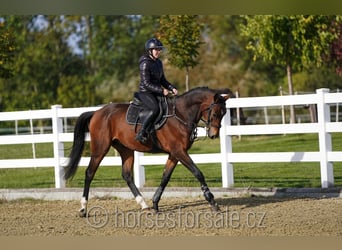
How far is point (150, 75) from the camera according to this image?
895 cm

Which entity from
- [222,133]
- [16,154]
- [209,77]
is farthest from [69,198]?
[209,77]

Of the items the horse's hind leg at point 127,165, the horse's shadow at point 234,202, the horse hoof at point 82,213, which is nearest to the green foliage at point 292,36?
the horse's shadow at point 234,202

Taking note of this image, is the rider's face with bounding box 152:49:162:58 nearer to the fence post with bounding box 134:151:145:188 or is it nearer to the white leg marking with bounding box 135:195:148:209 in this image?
the white leg marking with bounding box 135:195:148:209

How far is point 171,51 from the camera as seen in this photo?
61.1ft

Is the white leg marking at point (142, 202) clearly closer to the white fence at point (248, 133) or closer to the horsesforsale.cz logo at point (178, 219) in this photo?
the horsesforsale.cz logo at point (178, 219)

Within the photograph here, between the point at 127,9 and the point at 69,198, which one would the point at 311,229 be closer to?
the point at 127,9

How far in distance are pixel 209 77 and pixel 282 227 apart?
31.6m

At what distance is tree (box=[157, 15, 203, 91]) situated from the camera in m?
18.2

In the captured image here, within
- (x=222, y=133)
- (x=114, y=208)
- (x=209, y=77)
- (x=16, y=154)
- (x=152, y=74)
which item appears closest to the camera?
(x=152, y=74)

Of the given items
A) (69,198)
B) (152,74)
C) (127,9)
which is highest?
(127,9)

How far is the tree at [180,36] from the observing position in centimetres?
1819

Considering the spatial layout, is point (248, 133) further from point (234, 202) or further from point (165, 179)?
point (165, 179)

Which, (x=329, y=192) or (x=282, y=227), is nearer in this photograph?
(x=282, y=227)

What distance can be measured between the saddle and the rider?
7cm
